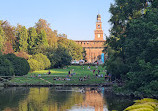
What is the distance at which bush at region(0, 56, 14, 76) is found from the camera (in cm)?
4212

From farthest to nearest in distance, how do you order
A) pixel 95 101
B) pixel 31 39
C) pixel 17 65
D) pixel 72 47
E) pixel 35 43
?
1. pixel 72 47
2. pixel 35 43
3. pixel 31 39
4. pixel 17 65
5. pixel 95 101

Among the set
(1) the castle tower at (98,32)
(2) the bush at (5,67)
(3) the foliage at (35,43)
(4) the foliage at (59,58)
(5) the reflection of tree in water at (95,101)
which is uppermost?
(1) the castle tower at (98,32)

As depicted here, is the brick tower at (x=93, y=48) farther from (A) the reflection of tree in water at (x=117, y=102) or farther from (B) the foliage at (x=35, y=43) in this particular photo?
(A) the reflection of tree in water at (x=117, y=102)

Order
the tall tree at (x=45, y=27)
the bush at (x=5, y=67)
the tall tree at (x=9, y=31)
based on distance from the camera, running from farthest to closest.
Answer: the tall tree at (x=45, y=27) < the tall tree at (x=9, y=31) < the bush at (x=5, y=67)

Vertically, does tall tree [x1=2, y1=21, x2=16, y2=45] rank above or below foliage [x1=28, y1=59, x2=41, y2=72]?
above

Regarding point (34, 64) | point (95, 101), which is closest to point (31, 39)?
point (34, 64)

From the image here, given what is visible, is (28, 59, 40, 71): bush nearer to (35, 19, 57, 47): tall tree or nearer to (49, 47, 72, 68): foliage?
(49, 47, 72, 68): foliage

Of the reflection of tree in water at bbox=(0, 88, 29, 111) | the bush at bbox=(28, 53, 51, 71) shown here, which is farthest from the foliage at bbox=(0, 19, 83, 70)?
the reflection of tree in water at bbox=(0, 88, 29, 111)

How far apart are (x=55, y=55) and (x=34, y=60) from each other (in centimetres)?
1065

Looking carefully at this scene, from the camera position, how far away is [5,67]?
4325cm

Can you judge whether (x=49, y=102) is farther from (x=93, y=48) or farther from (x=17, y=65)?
(x=93, y=48)

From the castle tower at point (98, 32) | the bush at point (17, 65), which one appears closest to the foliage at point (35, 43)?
the bush at point (17, 65)

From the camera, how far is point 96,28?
160m

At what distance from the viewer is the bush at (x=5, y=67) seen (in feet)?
138
